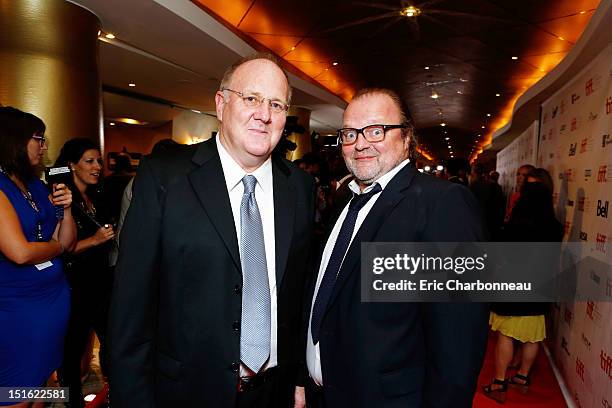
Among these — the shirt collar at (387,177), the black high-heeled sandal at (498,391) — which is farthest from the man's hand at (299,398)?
the black high-heeled sandal at (498,391)

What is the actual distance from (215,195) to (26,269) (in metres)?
1.36

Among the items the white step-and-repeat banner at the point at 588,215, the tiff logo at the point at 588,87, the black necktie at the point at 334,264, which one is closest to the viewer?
the black necktie at the point at 334,264

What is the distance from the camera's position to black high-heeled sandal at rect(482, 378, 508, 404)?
354cm

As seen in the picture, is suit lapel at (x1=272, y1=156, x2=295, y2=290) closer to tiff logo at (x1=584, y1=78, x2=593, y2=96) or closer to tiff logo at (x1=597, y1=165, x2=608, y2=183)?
tiff logo at (x1=597, y1=165, x2=608, y2=183)

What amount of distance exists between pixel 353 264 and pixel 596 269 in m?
2.70

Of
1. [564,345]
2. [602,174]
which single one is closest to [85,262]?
[602,174]

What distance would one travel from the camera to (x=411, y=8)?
255 inches

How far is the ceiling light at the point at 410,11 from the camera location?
→ 6.50 m

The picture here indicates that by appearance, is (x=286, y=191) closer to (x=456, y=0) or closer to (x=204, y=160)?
(x=204, y=160)

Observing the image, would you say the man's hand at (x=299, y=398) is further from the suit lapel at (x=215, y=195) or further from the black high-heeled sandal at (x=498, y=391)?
Result: the black high-heeled sandal at (x=498, y=391)

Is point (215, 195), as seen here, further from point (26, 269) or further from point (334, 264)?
point (26, 269)

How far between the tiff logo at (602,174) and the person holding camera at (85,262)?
365 cm

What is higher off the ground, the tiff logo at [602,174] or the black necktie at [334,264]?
the tiff logo at [602,174]

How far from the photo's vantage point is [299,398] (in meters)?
1.87
